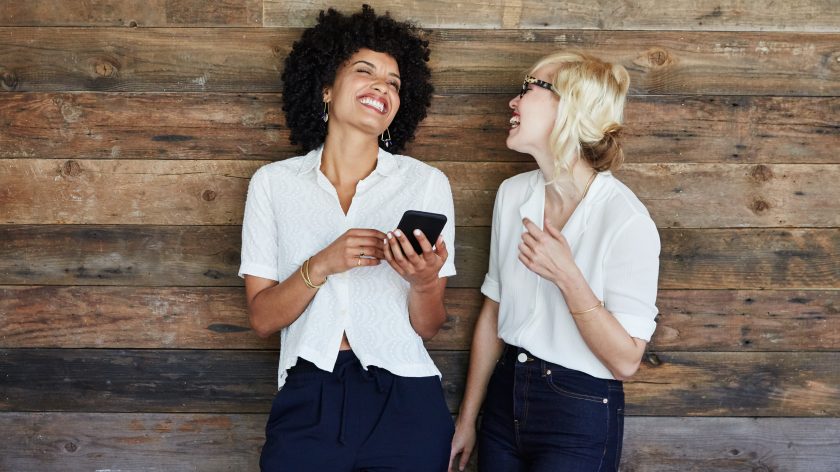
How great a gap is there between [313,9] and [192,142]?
1.66 feet

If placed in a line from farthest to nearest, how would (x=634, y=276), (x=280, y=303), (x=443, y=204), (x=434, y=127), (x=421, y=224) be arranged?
(x=434, y=127) → (x=443, y=204) → (x=280, y=303) → (x=634, y=276) → (x=421, y=224)

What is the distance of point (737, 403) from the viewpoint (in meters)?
2.02

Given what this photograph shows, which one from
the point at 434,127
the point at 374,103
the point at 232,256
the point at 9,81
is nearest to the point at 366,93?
the point at 374,103

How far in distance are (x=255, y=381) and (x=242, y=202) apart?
1.70 feet

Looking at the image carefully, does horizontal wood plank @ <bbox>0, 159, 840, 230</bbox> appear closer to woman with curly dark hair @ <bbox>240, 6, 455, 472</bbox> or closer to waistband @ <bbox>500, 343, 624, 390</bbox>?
woman with curly dark hair @ <bbox>240, 6, 455, 472</bbox>

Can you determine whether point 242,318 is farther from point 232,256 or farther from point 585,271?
point 585,271

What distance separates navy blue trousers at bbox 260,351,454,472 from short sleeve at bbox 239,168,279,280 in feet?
0.83

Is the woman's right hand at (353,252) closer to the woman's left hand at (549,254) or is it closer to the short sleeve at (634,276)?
the woman's left hand at (549,254)

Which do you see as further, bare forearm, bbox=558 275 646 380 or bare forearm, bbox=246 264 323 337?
bare forearm, bbox=246 264 323 337

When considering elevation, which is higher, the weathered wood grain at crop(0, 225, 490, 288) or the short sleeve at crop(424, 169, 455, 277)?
the short sleeve at crop(424, 169, 455, 277)

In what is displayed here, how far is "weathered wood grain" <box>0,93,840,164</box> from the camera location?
1.95m

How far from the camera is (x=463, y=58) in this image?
1.94 metres

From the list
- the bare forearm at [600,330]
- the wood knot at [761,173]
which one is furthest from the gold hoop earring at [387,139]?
the wood knot at [761,173]

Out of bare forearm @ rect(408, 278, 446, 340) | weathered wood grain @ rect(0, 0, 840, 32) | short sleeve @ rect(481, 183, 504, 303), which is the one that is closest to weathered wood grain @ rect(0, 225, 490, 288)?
short sleeve @ rect(481, 183, 504, 303)
